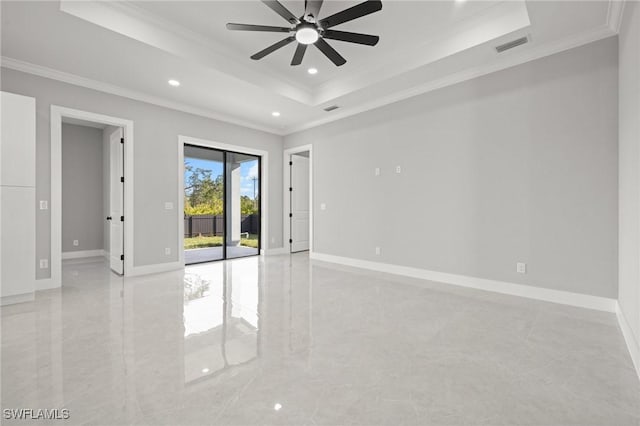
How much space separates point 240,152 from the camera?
21.4ft

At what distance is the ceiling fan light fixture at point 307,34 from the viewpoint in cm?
300

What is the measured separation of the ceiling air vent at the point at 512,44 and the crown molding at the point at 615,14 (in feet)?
2.22

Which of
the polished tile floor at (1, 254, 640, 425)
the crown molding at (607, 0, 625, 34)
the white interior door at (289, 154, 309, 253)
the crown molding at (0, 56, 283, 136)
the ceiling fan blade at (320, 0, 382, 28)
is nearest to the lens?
the polished tile floor at (1, 254, 640, 425)

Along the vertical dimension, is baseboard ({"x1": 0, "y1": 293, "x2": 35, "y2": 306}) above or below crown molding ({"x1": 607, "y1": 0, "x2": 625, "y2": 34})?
below

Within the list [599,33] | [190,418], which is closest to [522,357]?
[190,418]

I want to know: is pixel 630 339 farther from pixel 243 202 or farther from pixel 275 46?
pixel 243 202

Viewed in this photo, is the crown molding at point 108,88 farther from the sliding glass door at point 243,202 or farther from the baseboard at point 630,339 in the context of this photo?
the baseboard at point 630,339

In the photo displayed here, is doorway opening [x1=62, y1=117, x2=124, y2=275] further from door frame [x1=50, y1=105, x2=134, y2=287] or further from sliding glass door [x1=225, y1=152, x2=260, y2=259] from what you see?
sliding glass door [x1=225, y1=152, x2=260, y2=259]

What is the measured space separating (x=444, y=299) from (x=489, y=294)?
0.70 m

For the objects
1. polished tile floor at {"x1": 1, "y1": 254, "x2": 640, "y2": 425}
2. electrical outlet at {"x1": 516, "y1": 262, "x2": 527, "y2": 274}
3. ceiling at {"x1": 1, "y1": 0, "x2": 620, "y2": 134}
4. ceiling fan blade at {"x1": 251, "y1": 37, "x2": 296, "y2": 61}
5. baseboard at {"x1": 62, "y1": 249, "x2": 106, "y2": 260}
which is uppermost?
ceiling at {"x1": 1, "y1": 0, "x2": 620, "y2": 134}

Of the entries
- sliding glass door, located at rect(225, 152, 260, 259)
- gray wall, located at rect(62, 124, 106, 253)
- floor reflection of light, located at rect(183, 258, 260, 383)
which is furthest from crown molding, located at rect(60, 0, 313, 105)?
gray wall, located at rect(62, 124, 106, 253)

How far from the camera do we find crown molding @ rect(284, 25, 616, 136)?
3219 millimetres

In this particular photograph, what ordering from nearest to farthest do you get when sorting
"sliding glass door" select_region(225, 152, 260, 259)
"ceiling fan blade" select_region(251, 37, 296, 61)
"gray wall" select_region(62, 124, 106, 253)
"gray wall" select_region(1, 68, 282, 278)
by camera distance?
1. "ceiling fan blade" select_region(251, 37, 296, 61)
2. "gray wall" select_region(1, 68, 282, 278)
3. "gray wall" select_region(62, 124, 106, 253)
4. "sliding glass door" select_region(225, 152, 260, 259)

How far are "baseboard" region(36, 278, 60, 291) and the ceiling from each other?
2.86 metres
